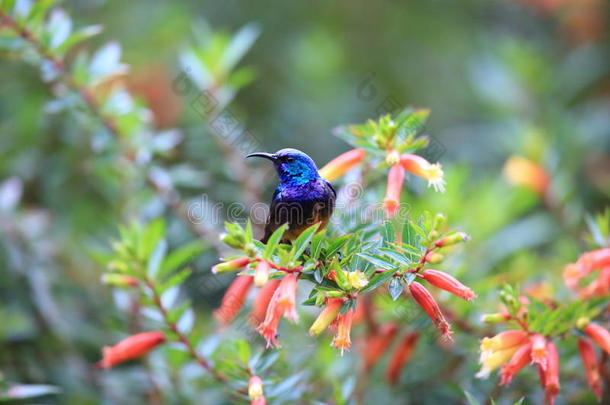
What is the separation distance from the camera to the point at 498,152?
3.88 metres

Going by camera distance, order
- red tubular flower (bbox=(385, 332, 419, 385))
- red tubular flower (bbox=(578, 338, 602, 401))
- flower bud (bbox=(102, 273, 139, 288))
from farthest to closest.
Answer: red tubular flower (bbox=(385, 332, 419, 385)) < flower bud (bbox=(102, 273, 139, 288)) < red tubular flower (bbox=(578, 338, 602, 401))

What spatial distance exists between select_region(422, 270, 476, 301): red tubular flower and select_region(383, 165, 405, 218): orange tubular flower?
196mm

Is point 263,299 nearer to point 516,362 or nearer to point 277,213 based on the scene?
point 277,213

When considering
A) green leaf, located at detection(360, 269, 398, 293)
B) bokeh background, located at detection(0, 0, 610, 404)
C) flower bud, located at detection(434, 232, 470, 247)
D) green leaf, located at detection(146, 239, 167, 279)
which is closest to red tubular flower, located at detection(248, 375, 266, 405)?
bokeh background, located at detection(0, 0, 610, 404)

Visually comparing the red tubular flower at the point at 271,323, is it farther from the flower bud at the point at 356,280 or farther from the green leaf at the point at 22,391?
the green leaf at the point at 22,391

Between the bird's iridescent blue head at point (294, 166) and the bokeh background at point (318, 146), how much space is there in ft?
2.27

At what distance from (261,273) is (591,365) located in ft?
3.47

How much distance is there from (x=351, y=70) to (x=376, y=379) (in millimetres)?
2886

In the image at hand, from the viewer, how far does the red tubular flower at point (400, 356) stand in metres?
2.01

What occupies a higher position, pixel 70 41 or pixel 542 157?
pixel 70 41

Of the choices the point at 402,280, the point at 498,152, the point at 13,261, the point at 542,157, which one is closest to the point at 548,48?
the point at 498,152

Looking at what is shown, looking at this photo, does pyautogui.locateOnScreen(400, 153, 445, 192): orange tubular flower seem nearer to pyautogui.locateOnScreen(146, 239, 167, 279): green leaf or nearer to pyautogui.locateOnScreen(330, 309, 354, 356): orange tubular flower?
pyautogui.locateOnScreen(330, 309, 354, 356): orange tubular flower

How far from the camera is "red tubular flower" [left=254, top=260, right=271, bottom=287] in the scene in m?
1.28

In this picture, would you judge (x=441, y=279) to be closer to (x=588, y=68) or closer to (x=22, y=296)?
(x=22, y=296)
